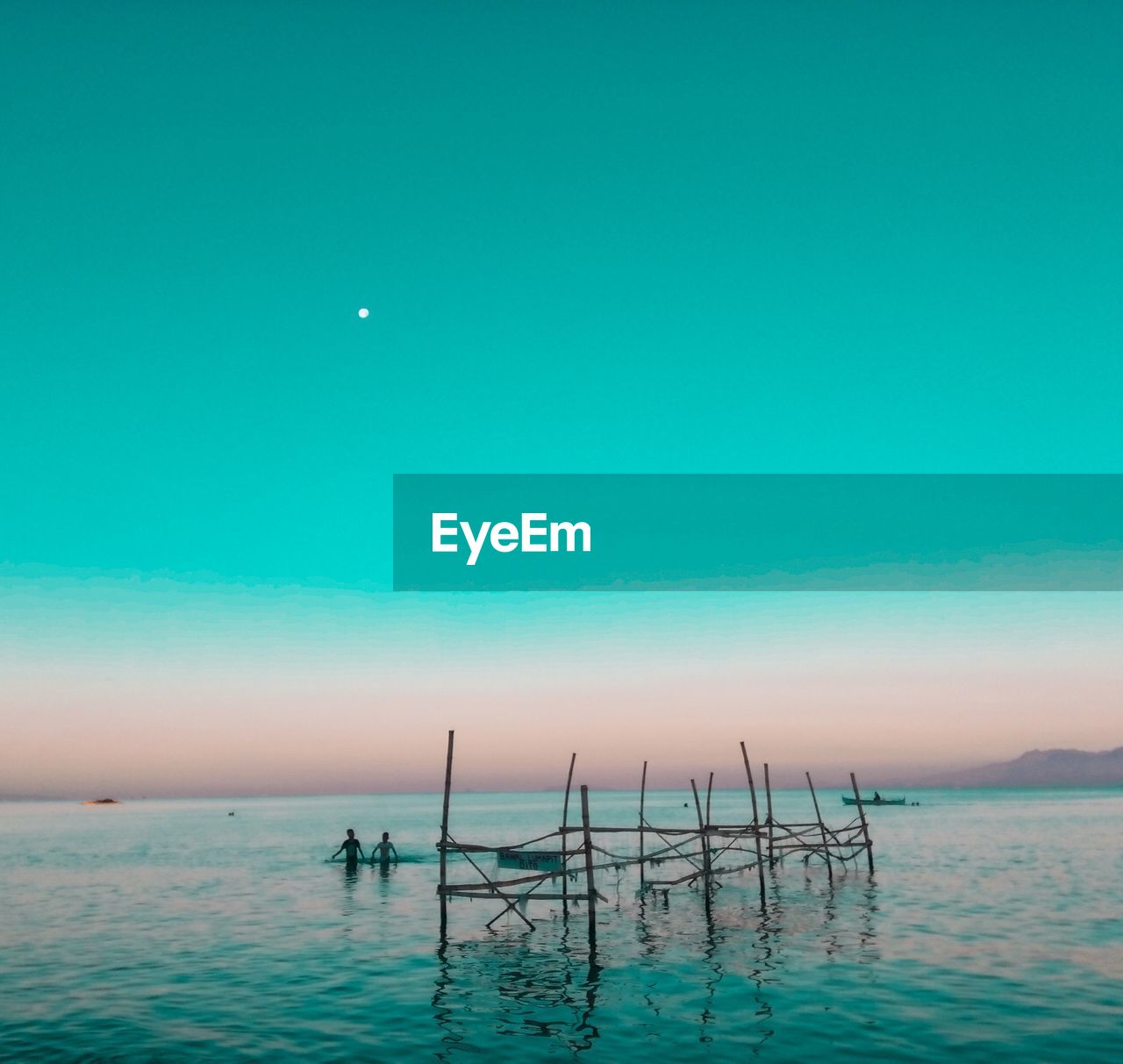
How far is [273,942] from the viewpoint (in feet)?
96.0

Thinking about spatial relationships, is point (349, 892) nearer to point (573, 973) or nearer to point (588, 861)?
point (588, 861)

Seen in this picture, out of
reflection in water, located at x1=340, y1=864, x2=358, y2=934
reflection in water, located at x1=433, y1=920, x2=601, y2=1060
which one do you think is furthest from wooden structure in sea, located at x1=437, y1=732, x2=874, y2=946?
reflection in water, located at x1=340, y1=864, x2=358, y2=934

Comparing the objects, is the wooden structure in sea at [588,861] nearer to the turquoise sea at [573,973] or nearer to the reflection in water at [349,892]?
the turquoise sea at [573,973]

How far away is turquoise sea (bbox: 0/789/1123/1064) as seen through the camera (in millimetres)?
18047

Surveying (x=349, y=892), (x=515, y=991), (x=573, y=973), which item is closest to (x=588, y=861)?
(x=573, y=973)

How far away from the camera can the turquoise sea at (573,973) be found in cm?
1805

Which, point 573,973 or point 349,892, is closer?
point 573,973

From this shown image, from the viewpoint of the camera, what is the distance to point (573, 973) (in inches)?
949

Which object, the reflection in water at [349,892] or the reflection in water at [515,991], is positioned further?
the reflection in water at [349,892]

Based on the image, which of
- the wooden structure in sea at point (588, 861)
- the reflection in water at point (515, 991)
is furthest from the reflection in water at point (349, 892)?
the reflection in water at point (515, 991)

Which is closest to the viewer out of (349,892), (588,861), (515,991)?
(515,991)

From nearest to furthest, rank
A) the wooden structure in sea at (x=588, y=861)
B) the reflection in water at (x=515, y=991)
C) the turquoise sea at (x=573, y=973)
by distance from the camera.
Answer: the turquoise sea at (x=573, y=973)
the reflection in water at (x=515, y=991)
the wooden structure in sea at (x=588, y=861)

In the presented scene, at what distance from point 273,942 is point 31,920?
40.9 ft

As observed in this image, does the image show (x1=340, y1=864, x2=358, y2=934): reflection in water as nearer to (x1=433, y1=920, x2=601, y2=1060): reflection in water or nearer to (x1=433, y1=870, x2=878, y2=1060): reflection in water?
(x1=433, y1=920, x2=601, y2=1060): reflection in water
